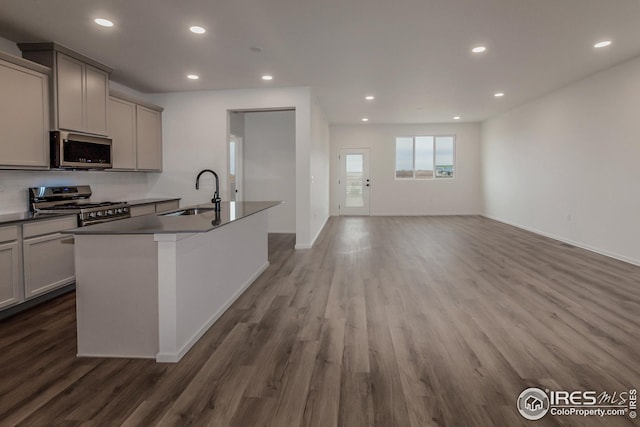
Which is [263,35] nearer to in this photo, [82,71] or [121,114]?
[82,71]

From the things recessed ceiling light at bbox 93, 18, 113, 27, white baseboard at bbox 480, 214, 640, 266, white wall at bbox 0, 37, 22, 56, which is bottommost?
white baseboard at bbox 480, 214, 640, 266

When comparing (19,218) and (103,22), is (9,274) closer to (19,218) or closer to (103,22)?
(19,218)

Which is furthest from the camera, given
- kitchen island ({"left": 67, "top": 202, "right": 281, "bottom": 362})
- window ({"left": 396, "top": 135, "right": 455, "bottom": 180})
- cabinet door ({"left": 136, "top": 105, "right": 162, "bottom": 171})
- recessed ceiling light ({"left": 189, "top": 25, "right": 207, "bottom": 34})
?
window ({"left": 396, "top": 135, "right": 455, "bottom": 180})

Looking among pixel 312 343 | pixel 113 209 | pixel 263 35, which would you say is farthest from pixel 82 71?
pixel 312 343

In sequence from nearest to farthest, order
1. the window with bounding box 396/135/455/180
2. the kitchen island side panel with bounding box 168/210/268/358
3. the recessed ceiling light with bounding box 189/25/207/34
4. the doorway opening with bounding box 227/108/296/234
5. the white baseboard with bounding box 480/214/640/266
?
the kitchen island side panel with bounding box 168/210/268/358
the recessed ceiling light with bounding box 189/25/207/34
the white baseboard with bounding box 480/214/640/266
the doorway opening with bounding box 227/108/296/234
the window with bounding box 396/135/455/180

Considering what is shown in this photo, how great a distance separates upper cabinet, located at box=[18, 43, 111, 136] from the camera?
12.9 ft

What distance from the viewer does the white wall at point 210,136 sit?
19.6 feet

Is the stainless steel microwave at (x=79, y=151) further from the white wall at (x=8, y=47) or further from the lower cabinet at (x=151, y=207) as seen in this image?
the white wall at (x=8, y=47)

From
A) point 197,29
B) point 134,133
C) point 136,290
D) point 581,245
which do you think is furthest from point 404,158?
point 136,290

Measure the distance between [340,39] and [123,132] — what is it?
11.0 ft

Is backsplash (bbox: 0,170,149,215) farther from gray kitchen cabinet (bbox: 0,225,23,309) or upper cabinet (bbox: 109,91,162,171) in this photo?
gray kitchen cabinet (bbox: 0,225,23,309)

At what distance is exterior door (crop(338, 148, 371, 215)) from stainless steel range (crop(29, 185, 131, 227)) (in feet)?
23.3

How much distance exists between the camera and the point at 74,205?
431 cm

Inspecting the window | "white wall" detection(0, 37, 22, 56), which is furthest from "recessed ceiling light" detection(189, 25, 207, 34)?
the window
